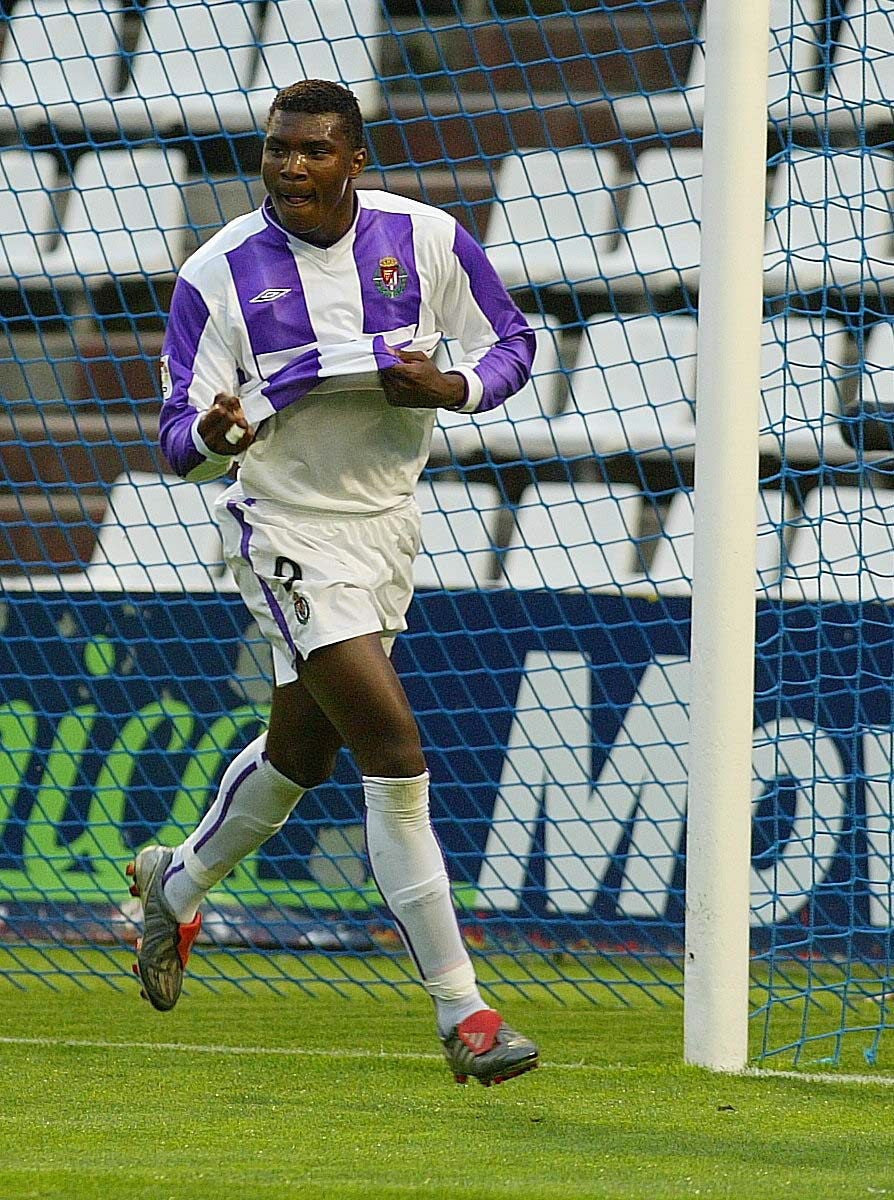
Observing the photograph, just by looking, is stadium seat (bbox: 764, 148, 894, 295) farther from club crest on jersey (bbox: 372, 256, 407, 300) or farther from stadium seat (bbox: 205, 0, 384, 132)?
club crest on jersey (bbox: 372, 256, 407, 300)

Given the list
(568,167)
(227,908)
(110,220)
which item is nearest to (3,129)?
(110,220)

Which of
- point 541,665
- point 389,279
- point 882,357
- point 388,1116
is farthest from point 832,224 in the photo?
point 388,1116

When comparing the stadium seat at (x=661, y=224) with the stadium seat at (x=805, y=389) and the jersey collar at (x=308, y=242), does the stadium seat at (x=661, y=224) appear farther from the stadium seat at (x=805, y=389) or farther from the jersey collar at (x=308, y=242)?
the jersey collar at (x=308, y=242)

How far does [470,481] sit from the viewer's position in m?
5.79

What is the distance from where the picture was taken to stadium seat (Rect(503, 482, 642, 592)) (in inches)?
214

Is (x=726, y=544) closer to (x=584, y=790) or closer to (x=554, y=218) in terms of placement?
(x=584, y=790)

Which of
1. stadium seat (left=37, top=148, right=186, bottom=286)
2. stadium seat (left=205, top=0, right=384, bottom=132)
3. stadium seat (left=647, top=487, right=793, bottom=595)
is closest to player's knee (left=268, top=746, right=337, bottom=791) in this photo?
stadium seat (left=647, top=487, right=793, bottom=595)

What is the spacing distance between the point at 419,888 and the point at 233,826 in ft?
1.76

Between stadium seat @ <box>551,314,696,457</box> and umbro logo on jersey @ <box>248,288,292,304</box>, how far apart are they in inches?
114

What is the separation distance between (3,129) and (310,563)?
13.7 feet

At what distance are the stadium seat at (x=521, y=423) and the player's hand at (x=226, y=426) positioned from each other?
2870 mm

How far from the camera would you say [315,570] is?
281cm

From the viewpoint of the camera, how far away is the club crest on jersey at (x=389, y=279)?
293 centimetres

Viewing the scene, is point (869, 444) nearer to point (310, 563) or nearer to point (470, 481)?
point (470, 481)
